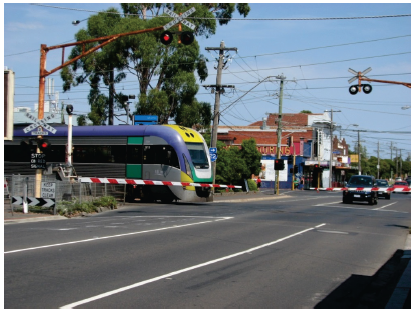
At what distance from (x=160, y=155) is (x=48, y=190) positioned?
342 inches

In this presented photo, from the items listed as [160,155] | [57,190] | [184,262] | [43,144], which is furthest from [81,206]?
[184,262]

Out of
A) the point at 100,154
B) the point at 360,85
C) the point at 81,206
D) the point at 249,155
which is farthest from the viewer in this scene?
the point at 249,155

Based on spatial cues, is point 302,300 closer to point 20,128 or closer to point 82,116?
point 20,128

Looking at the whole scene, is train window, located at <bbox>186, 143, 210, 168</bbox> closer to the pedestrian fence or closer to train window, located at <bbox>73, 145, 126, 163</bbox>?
train window, located at <bbox>73, 145, 126, 163</bbox>

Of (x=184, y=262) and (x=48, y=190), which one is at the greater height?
(x=48, y=190)

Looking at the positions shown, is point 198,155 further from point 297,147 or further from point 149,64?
point 297,147

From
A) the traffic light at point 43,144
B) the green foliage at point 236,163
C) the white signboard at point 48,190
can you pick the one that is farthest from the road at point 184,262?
the green foliage at point 236,163

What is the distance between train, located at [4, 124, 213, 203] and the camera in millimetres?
28875

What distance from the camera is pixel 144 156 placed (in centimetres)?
2981

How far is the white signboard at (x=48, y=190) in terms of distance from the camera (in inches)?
846

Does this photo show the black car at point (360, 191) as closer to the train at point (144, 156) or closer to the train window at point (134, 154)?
the train at point (144, 156)

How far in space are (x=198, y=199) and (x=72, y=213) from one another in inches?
368

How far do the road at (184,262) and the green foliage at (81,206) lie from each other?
3263 mm

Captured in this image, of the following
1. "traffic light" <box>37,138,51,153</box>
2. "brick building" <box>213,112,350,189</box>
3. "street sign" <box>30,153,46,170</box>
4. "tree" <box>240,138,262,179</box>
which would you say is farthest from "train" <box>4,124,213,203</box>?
"brick building" <box>213,112,350,189</box>
